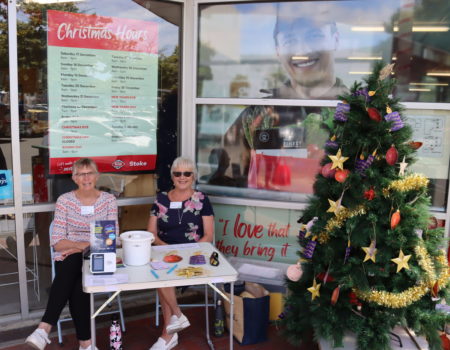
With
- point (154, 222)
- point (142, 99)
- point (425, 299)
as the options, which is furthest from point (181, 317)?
point (142, 99)

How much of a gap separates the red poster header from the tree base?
2.58 m

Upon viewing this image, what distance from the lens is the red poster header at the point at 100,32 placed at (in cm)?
335

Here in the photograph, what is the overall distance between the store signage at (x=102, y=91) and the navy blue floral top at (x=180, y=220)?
589mm

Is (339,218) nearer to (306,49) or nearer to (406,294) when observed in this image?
(406,294)

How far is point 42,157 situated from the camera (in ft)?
11.2

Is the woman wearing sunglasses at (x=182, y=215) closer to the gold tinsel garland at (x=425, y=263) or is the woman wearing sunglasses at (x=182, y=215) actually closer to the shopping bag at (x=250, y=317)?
the shopping bag at (x=250, y=317)

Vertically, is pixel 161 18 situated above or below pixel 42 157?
above

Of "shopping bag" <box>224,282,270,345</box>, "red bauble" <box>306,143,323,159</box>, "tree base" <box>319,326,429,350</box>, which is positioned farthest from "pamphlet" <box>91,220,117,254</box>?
"red bauble" <box>306,143,323,159</box>

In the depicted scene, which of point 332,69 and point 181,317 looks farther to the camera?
point 332,69

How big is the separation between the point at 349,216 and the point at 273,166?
139 cm

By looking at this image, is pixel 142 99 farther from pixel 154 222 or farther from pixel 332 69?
pixel 332 69

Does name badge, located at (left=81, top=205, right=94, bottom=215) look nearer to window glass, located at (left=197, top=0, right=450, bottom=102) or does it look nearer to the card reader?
the card reader

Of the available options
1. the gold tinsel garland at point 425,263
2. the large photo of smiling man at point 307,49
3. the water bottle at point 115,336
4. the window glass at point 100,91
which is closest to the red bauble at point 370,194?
the gold tinsel garland at point 425,263

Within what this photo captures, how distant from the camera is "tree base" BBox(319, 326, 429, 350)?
2.70 m
